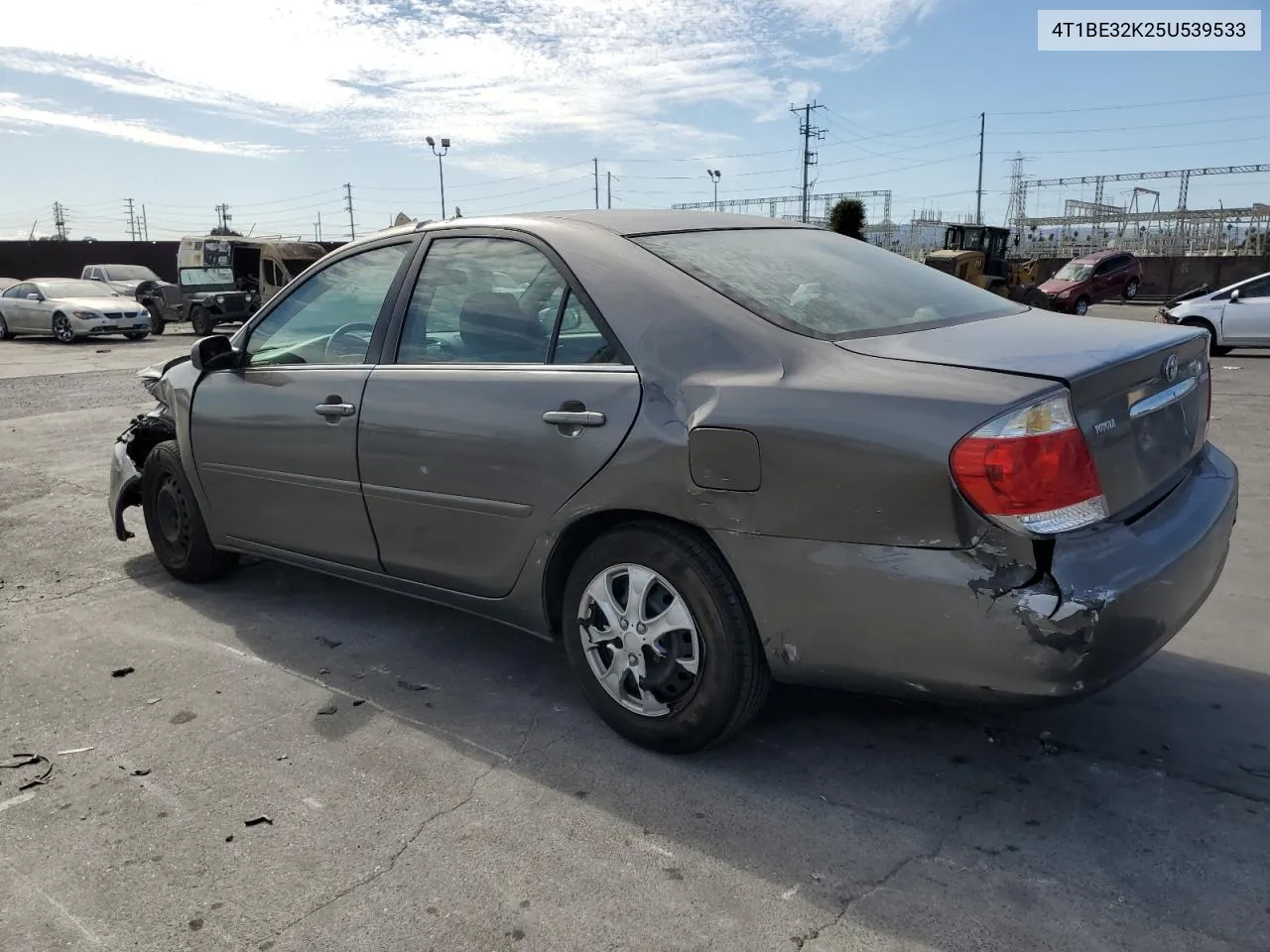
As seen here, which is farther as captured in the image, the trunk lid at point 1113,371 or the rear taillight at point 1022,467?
the trunk lid at point 1113,371

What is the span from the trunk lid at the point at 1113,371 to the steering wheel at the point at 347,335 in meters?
1.89

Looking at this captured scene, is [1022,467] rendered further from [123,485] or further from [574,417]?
[123,485]

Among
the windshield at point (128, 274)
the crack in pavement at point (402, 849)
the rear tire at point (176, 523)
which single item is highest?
the windshield at point (128, 274)

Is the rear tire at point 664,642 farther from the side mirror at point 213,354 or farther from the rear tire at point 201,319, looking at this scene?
the rear tire at point 201,319

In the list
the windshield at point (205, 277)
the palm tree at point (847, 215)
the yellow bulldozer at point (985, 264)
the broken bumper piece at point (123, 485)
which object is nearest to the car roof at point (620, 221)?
the broken bumper piece at point (123, 485)

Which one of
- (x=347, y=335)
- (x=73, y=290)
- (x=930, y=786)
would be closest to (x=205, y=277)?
(x=73, y=290)

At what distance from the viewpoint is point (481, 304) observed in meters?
3.49

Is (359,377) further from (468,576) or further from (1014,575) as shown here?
(1014,575)

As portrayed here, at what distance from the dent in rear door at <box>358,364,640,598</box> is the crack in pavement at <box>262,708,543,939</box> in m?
0.59

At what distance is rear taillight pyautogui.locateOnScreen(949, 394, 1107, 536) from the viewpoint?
2359 mm

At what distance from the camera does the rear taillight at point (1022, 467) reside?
2359 millimetres

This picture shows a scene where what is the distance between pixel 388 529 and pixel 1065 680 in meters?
2.30

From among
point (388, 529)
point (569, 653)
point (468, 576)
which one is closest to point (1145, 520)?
point (569, 653)

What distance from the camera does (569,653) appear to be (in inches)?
127
